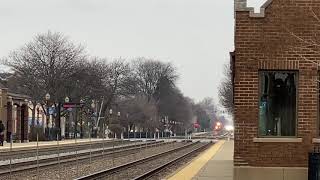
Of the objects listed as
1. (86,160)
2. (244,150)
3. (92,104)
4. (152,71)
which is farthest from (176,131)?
(244,150)

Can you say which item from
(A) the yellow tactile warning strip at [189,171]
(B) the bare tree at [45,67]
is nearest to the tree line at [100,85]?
(B) the bare tree at [45,67]

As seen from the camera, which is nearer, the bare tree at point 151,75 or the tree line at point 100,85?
the tree line at point 100,85

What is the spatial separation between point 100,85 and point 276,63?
76.0m

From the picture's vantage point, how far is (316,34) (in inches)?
599

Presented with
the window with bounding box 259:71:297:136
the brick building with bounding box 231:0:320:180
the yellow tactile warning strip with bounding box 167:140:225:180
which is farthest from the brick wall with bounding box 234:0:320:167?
the yellow tactile warning strip with bounding box 167:140:225:180

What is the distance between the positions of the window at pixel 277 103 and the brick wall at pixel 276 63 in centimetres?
24

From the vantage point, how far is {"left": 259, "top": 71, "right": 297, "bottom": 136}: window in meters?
15.5

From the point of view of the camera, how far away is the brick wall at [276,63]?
15188mm

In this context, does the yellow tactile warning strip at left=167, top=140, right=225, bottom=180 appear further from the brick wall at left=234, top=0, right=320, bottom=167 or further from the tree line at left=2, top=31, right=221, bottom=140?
the tree line at left=2, top=31, right=221, bottom=140

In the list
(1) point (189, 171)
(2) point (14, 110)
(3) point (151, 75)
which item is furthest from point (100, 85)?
(1) point (189, 171)

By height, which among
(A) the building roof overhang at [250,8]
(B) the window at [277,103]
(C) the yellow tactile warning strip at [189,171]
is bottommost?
(C) the yellow tactile warning strip at [189,171]

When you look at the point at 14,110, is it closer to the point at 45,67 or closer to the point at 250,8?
the point at 45,67

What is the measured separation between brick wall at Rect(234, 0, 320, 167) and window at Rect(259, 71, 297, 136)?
0.24 meters

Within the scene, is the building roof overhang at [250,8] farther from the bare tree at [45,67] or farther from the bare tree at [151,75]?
the bare tree at [151,75]
